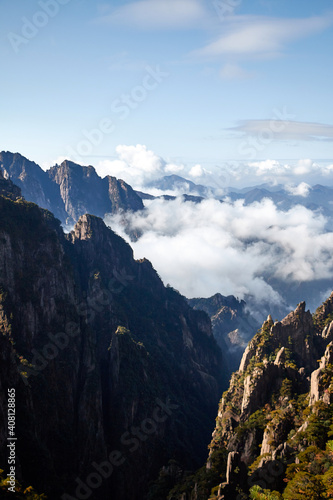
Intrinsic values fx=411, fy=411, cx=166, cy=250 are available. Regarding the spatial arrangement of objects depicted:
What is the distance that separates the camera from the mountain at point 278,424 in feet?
181

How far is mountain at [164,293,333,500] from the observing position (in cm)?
5512

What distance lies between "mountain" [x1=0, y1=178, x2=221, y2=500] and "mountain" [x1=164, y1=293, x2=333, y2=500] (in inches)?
805

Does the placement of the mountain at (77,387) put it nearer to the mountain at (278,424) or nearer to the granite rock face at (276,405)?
the mountain at (278,424)

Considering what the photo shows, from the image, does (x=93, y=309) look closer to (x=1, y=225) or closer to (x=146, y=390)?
(x=146, y=390)

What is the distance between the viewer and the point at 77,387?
116750 millimetres

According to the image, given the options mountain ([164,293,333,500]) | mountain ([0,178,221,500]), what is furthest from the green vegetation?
mountain ([164,293,333,500])

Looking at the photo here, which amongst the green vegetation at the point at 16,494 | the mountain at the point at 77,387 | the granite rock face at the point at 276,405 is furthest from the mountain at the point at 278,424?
the green vegetation at the point at 16,494

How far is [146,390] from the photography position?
131875 mm

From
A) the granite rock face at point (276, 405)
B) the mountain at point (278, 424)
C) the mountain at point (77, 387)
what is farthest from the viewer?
the mountain at point (77, 387)

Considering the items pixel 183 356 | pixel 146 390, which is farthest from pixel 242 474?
pixel 183 356

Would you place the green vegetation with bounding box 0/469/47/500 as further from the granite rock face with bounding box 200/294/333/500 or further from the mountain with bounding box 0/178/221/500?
the granite rock face with bounding box 200/294/333/500

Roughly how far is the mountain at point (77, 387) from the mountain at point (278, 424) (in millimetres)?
20436

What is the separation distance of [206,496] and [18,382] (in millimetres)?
45729

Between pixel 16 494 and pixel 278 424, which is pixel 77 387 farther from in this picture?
pixel 278 424
